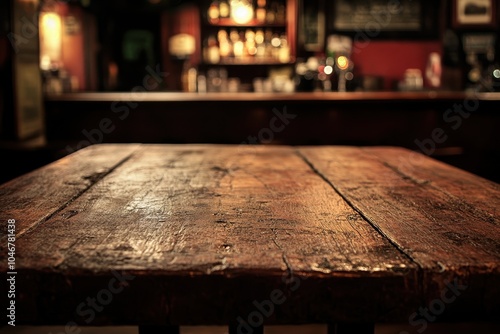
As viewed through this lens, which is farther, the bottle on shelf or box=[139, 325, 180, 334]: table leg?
the bottle on shelf

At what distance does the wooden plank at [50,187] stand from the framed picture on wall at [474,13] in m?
6.61

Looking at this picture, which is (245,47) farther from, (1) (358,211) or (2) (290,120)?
(1) (358,211)

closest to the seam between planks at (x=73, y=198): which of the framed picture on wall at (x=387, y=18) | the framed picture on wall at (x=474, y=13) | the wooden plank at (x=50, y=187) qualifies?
the wooden plank at (x=50, y=187)

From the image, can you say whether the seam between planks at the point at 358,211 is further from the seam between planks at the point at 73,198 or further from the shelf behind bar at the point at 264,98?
the shelf behind bar at the point at 264,98

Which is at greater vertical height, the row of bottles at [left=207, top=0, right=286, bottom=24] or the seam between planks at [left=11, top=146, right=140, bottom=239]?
the row of bottles at [left=207, top=0, right=286, bottom=24]

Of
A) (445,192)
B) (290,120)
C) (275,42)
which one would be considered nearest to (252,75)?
(275,42)

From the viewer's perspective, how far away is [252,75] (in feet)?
24.8

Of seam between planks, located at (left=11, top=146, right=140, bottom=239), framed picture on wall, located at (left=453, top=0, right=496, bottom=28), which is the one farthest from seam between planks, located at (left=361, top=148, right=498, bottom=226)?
framed picture on wall, located at (left=453, top=0, right=496, bottom=28)

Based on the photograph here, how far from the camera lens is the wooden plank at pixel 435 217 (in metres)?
0.85

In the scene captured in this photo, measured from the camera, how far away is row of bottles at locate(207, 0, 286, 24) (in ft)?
23.4

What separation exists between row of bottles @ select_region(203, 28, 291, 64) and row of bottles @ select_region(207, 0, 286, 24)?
163 millimetres

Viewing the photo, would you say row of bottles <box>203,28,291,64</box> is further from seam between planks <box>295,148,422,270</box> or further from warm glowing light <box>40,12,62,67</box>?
seam between planks <box>295,148,422,270</box>

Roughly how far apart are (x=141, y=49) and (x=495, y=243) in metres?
7.78

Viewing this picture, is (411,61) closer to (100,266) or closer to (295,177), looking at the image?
(295,177)
